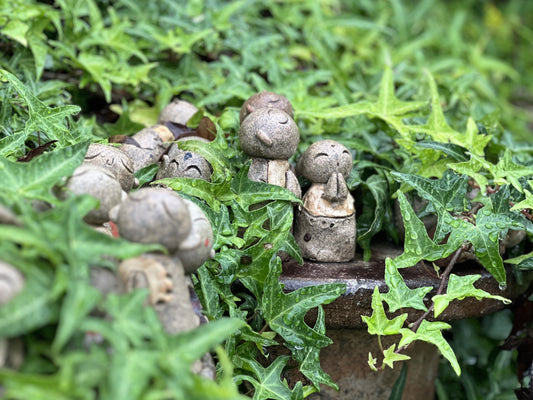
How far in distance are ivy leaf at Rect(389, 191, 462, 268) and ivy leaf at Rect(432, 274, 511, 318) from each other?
8cm

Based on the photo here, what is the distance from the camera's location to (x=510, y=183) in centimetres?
184

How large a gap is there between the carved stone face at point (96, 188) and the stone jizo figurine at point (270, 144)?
50cm

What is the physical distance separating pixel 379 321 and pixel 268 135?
0.59m

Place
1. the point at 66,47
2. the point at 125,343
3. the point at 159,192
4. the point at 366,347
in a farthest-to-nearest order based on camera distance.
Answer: the point at 66,47
the point at 366,347
the point at 159,192
the point at 125,343

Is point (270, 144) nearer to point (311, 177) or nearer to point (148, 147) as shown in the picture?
point (311, 177)

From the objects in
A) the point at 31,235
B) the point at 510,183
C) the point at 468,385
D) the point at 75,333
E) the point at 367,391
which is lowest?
the point at 468,385

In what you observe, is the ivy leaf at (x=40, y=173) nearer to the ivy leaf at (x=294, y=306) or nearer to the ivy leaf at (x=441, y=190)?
the ivy leaf at (x=294, y=306)

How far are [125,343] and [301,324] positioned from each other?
0.66m

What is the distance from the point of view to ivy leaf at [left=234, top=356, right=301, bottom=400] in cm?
Result: 150

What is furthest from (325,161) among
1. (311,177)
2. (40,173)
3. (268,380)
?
(40,173)

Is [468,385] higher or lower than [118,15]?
lower

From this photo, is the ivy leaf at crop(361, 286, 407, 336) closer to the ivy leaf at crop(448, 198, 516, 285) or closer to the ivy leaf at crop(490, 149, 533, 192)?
the ivy leaf at crop(448, 198, 516, 285)

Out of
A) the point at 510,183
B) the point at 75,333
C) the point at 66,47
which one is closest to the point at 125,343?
the point at 75,333

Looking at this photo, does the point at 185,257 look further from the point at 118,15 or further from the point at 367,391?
the point at 118,15
